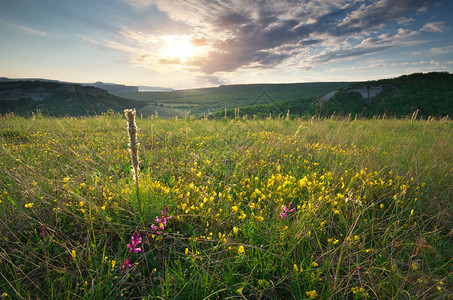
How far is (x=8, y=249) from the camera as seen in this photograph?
1811mm

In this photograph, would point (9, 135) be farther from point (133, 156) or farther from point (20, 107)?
point (20, 107)

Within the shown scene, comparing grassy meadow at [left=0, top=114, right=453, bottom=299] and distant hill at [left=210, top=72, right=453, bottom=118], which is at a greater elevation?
distant hill at [left=210, top=72, right=453, bottom=118]

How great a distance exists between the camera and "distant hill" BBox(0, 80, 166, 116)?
2441 centimetres

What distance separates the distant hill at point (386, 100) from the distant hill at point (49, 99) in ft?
62.5

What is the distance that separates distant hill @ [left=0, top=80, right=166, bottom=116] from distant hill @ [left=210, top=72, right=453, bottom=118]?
19059mm

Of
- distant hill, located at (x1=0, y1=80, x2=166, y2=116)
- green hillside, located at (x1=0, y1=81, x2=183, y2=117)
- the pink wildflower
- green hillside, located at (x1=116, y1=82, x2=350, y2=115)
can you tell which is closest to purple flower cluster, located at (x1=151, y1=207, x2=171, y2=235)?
the pink wildflower

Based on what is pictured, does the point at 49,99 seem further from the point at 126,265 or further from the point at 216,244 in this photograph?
the point at 216,244

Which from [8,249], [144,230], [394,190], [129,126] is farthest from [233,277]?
[394,190]

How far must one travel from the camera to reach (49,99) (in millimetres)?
26312

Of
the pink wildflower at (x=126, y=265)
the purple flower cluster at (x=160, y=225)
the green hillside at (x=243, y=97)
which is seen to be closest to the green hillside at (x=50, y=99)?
the green hillside at (x=243, y=97)

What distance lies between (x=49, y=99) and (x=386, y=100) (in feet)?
128

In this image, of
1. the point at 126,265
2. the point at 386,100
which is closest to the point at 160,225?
the point at 126,265

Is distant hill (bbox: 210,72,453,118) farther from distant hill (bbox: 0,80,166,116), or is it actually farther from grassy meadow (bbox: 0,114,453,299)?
distant hill (bbox: 0,80,166,116)

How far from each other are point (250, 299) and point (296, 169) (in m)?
2.40
